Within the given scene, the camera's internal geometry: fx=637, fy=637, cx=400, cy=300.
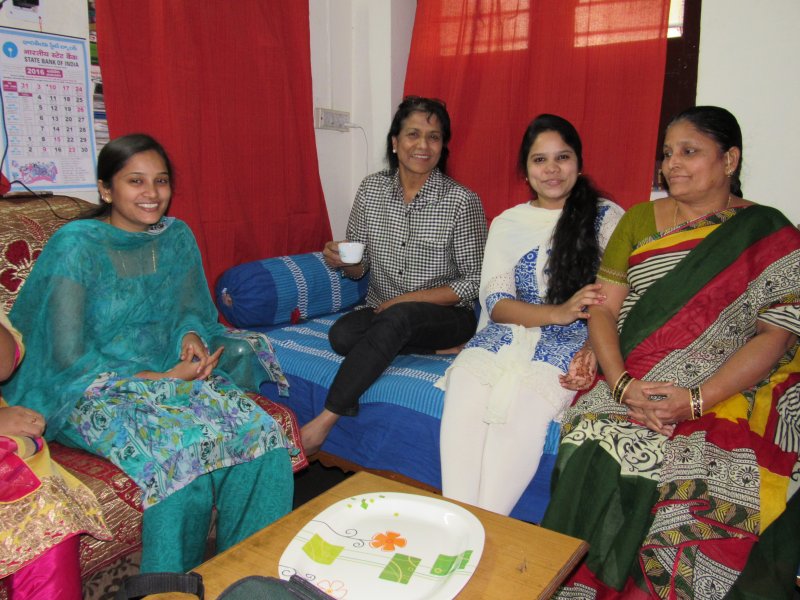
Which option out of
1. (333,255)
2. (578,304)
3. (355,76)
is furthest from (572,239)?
(355,76)

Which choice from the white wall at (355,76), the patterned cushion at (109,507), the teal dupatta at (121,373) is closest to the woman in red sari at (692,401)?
the teal dupatta at (121,373)

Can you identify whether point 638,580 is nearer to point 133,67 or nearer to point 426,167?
point 426,167

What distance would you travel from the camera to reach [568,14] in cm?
250

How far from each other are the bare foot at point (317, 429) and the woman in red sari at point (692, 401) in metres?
0.76

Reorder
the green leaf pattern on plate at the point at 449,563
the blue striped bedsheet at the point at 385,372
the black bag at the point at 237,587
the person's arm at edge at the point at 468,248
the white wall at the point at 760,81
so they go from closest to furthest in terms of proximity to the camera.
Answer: the black bag at the point at 237,587 → the green leaf pattern on plate at the point at 449,563 → the blue striped bedsheet at the point at 385,372 → the white wall at the point at 760,81 → the person's arm at edge at the point at 468,248

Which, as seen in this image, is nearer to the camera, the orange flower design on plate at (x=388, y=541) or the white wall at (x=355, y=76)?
the orange flower design on plate at (x=388, y=541)

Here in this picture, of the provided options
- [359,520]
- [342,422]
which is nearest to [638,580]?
[359,520]

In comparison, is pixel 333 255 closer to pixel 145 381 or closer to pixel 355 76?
pixel 145 381

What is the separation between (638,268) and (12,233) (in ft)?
5.59

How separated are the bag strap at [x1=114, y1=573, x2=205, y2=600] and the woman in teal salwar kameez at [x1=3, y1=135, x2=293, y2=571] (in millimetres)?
490

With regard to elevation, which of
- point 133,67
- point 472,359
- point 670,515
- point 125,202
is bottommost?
point 670,515

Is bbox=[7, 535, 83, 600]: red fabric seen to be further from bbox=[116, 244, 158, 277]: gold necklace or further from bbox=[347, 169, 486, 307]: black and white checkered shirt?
bbox=[347, 169, 486, 307]: black and white checkered shirt

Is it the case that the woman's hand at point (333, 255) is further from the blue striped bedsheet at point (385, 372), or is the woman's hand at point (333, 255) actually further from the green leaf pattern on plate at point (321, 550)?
the green leaf pattern on plate at point (321, 550)

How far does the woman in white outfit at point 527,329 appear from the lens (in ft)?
5.59
